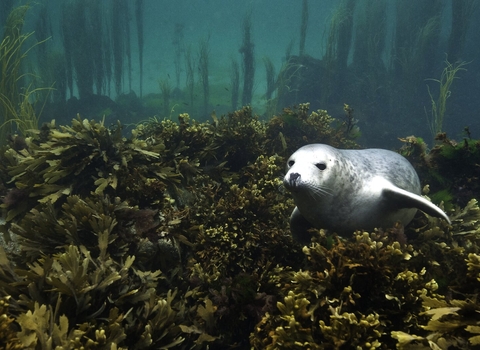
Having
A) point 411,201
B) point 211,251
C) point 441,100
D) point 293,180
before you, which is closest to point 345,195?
point 411,201

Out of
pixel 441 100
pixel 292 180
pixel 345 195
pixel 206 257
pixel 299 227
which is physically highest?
pixel 292 180

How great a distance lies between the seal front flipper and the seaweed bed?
1.00 feet

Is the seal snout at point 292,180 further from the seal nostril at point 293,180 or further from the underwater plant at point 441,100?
the underwater plant at point 441,100

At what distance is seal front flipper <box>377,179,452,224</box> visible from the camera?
2.89m

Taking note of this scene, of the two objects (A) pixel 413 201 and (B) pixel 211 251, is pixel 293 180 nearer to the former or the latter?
(A) pixel 413 201

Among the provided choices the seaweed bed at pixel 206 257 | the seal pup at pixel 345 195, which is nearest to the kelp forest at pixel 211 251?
the seaweed bed at pixel 206 257

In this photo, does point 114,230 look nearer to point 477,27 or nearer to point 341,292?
point 341,292

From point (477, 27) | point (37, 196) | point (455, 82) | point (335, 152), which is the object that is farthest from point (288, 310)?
point (477, 27)

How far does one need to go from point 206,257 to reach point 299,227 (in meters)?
1.07

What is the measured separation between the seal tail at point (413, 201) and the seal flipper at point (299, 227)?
886 millimetres

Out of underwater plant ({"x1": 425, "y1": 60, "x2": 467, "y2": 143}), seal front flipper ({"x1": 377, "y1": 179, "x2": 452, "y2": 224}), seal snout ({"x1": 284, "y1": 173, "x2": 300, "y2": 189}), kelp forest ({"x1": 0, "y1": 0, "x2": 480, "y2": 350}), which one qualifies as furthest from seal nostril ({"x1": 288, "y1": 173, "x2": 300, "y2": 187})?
underwater plant ({"x1": 425, "y1": 60, "x2": 467, "y2": 143})

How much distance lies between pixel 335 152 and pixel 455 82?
20.7 meters

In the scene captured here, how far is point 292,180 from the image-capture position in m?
2.70

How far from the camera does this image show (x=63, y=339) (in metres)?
2.04
